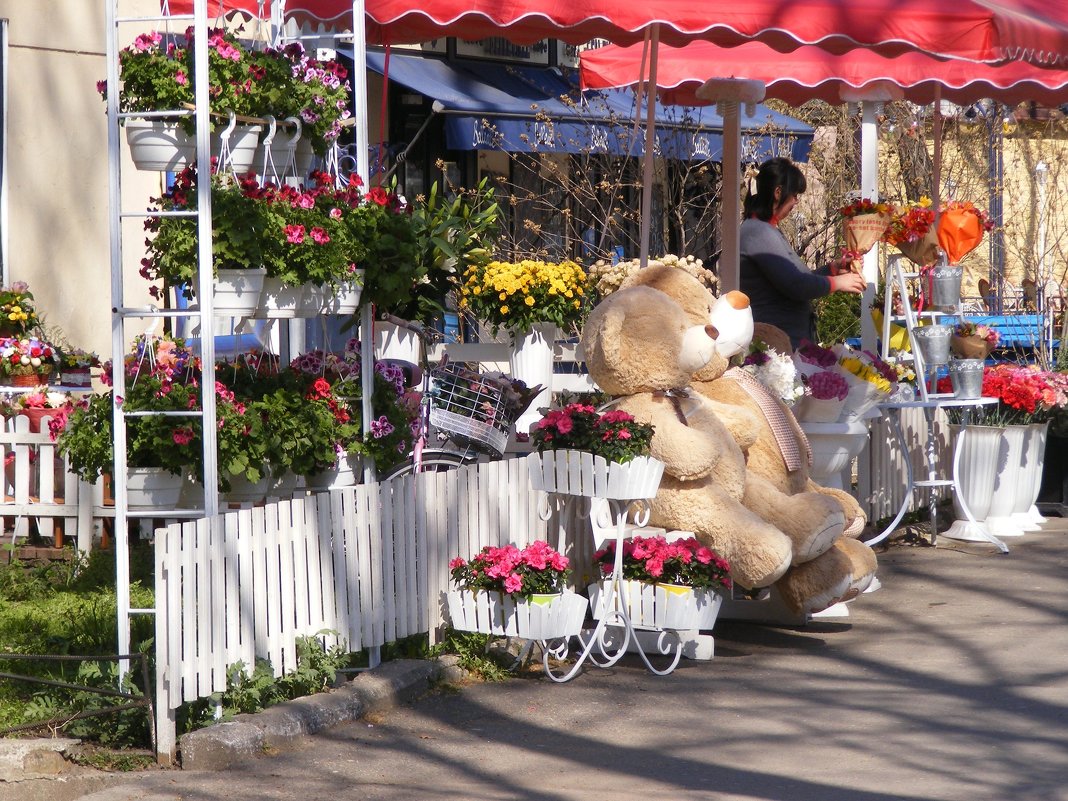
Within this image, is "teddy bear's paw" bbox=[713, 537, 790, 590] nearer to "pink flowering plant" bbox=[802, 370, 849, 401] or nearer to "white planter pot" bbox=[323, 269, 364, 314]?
"pink flowering plant" bbox=[802, 370, 849, 401]

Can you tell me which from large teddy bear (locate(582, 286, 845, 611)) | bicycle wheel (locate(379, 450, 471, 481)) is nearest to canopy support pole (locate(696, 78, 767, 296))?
large teddy bear (locate(582, 286, 845, 611))

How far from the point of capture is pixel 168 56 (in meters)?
5.38

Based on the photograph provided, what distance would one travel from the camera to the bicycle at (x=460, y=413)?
7.40m

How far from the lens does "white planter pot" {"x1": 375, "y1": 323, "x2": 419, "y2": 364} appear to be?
8.23 metres

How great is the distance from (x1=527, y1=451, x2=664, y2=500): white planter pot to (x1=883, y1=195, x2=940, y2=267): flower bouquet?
3441mm

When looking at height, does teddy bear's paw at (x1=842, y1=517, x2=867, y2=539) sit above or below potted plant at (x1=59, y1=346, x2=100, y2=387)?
below

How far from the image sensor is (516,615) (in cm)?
579

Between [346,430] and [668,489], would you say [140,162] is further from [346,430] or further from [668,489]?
[668,489]

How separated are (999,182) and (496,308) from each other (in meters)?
11.6

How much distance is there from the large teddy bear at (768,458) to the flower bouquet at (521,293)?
160cm

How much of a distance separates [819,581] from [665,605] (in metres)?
0.82

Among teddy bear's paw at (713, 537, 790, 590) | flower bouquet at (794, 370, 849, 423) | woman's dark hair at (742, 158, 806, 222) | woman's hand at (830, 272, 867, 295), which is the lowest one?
teddy bear's paw at (713, 537, 790, 590)

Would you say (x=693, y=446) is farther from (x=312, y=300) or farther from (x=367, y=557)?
(x=312, y=300)

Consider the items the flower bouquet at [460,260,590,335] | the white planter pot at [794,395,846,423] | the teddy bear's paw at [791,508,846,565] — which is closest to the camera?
the teddy bear's paw at [791,508,846,565]
